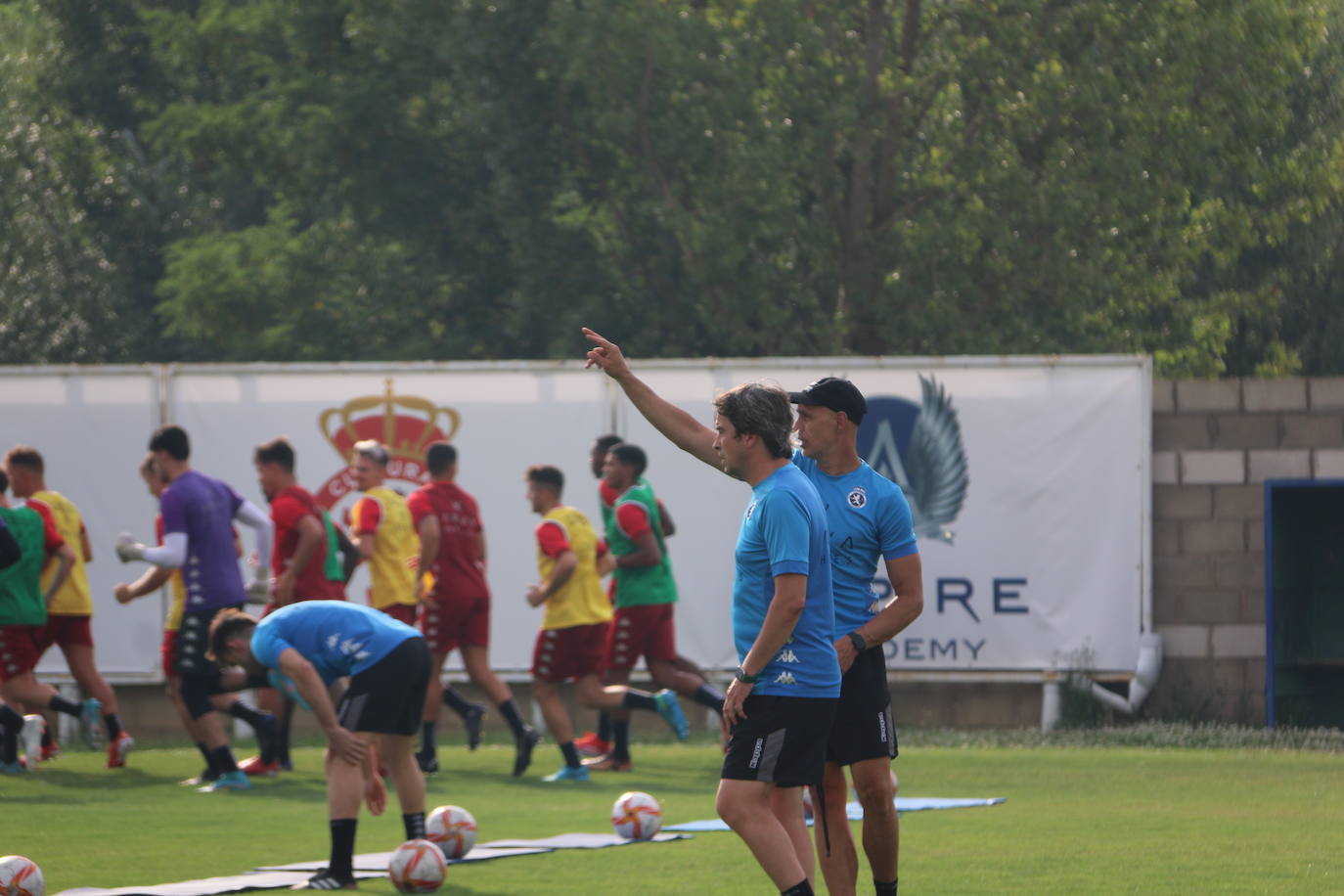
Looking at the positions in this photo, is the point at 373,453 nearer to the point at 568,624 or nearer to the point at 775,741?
the point at 568,624

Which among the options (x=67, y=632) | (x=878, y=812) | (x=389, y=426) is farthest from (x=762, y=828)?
(x=389, y=426)

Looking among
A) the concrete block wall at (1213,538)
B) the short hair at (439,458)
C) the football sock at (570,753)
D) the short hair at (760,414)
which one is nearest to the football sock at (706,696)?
the football sock at (570,753)

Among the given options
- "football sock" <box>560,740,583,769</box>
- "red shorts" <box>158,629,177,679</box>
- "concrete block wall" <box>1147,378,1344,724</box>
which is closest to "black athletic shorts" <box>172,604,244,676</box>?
"red shorts" <box>158,629,177,679</box>

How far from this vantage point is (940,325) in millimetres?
24875

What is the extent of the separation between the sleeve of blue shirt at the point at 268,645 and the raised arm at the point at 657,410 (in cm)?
216

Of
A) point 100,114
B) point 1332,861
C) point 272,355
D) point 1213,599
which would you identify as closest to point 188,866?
point 1332,861

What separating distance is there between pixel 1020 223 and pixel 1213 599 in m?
10.2

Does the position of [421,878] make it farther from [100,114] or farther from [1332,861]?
[100,114]

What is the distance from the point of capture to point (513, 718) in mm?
13227

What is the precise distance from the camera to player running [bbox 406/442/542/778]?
13.3m

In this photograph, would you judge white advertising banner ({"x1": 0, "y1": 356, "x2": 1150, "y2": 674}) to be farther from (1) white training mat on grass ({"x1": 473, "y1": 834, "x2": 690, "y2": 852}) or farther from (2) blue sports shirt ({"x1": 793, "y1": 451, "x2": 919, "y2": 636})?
(2) blue sports shirt ({"x1": 793, "y1": 451, "x2": 919, "y2": 636})

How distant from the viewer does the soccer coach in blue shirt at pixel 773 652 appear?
20.5ft

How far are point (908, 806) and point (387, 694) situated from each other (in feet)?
12.4

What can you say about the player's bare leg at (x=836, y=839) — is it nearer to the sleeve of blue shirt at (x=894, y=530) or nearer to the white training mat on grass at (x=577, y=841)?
the sleeve of blue shirt at (x=894, y=530)
